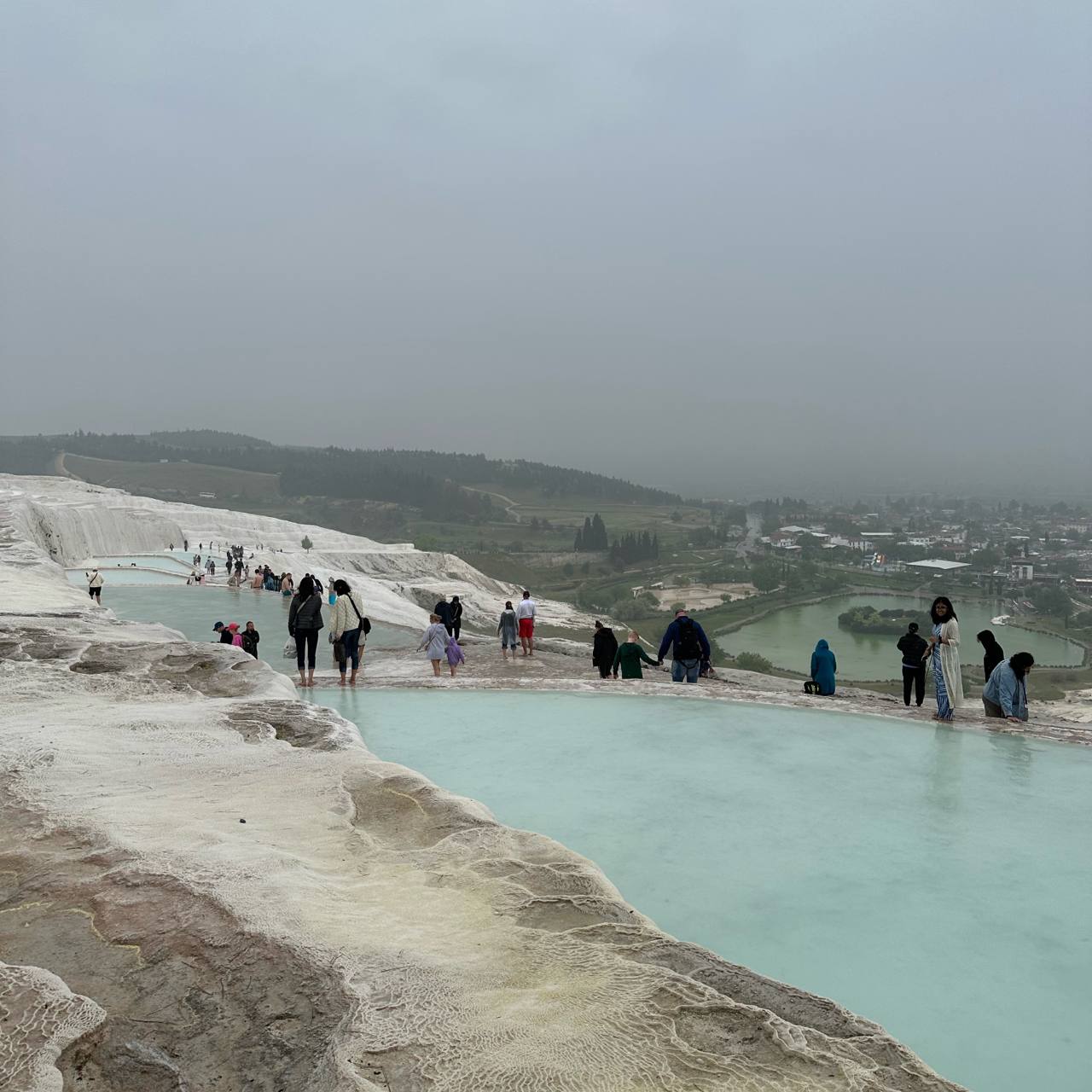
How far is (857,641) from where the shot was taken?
62.9 metres

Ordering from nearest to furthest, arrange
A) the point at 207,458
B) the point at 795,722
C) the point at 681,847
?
the point at 681,847, the point at 795,722, the point at 207,458

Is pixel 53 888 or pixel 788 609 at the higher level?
pixel 53 888

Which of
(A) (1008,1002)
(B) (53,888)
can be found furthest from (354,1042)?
(A) (1008,1002)

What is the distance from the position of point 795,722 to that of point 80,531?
140 ft

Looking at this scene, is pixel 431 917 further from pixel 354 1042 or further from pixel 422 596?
pixel 422 596

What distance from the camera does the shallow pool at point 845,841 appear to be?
3.36 metres

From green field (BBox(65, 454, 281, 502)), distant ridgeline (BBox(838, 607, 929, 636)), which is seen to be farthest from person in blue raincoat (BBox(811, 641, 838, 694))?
green field (BBox(65, 454, 281, 502))

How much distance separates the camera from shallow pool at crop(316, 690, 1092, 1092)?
3363mm

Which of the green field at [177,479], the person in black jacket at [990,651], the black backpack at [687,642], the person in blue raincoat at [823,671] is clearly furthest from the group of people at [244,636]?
the green field at [177,479]

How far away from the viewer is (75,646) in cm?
826

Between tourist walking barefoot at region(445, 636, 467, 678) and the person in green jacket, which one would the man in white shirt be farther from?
→ the person in green jacket

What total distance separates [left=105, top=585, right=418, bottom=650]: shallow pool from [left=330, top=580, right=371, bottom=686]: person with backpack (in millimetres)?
3191

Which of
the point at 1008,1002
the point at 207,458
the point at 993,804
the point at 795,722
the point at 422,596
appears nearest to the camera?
the point at 1008,1002

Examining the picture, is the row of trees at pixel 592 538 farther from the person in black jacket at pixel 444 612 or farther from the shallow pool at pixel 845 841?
the shallow pool at pixel 845 841
